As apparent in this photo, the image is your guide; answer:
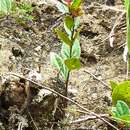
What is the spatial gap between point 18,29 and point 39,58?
0.78ft

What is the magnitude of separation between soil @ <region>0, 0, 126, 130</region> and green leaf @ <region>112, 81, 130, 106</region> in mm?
107

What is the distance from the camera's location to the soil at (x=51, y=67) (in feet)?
4.70

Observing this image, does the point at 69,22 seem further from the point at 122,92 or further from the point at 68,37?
the point at 122,92

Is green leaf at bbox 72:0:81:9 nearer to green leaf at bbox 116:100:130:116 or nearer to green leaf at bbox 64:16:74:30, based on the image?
green leaf at bbox 64:16:74:30

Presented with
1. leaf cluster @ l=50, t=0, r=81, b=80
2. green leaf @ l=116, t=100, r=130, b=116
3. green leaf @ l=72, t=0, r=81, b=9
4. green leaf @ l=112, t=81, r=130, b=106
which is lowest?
green leaf @ l=116, t=100, r=130, b=116

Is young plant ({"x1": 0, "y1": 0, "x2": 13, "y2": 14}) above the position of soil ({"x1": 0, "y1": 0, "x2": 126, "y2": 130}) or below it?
above

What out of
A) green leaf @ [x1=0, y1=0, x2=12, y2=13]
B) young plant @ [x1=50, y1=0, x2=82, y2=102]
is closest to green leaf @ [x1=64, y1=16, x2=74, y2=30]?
young plant @ [x1=50, y1=0, x2=82, y2=102]

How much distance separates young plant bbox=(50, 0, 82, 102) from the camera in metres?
1.35

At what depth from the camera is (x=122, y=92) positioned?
1.40m

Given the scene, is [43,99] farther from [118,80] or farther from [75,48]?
[118,80]

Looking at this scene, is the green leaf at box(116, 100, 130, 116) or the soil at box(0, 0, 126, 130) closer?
the green leaf at box(116, 100, 130, 116)

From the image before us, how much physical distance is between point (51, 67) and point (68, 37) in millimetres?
447

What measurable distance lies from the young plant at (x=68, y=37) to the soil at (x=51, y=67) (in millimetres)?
105

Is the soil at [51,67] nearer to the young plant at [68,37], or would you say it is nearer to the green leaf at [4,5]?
the young plant at [68,37]
